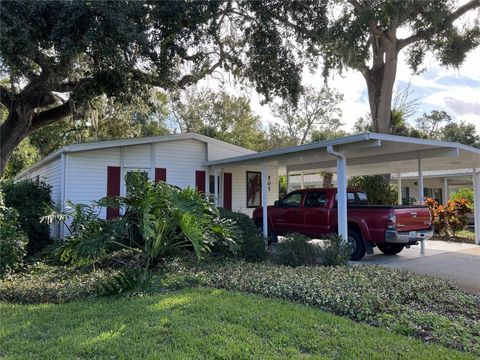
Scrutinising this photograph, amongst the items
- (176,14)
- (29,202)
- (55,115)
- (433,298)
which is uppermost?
(176,14)

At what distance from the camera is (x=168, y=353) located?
3.73 metres

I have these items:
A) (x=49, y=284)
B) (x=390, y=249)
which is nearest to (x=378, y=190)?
(x=390, y=249)

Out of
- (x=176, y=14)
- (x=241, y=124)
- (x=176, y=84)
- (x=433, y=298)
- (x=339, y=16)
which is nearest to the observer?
(x=433, y=298)

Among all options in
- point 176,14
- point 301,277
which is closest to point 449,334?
point 301,277

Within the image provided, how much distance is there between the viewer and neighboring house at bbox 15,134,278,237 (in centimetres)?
1206

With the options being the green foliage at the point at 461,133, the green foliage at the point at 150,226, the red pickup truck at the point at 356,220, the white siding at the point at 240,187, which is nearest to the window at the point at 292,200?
the red pickup truck at the point at 356,220

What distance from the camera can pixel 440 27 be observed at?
54.2 ft

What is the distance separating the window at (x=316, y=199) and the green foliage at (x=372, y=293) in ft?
11.6

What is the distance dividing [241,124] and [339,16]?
17.7 meters

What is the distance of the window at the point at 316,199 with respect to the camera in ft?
36.2

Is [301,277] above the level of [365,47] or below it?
below

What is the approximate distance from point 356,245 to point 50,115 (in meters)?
11.8

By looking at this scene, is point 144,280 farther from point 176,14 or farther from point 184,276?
point 176,14

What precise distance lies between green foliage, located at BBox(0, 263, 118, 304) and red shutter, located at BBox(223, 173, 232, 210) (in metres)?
7.99
